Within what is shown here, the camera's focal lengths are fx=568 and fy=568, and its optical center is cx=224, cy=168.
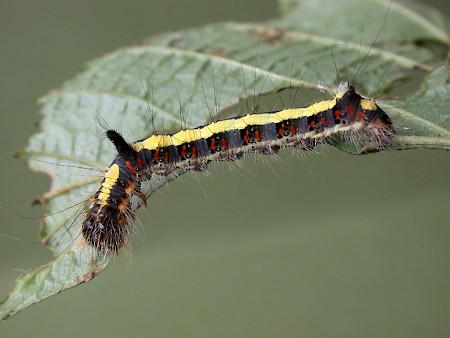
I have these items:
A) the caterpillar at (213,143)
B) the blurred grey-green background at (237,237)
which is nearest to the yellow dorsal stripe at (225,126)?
the caterpillar at (213,143)

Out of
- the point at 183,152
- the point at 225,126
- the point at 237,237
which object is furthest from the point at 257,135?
the point at 237,237

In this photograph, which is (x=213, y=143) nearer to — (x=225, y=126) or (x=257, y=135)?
(x=225, y=126)

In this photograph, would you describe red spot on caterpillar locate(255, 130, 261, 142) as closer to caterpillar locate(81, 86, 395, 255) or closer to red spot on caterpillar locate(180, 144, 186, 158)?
caterpillar locate(81, 86, 395, 255)

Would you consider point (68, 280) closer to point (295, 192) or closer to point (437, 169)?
point (295, 192)

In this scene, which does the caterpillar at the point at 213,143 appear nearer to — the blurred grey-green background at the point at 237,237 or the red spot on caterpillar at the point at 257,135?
the red spot on caterpillar at the point at 257,135

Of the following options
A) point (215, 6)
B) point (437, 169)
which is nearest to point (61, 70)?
point (215, 6)

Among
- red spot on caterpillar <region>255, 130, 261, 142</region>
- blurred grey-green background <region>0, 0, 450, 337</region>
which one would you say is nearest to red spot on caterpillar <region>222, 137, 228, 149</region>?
red spot on caterpillar <region>255, 130, 261, 142</region>

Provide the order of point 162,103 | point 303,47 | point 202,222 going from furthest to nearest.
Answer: point 202,222, point 303,47, point 162,103
